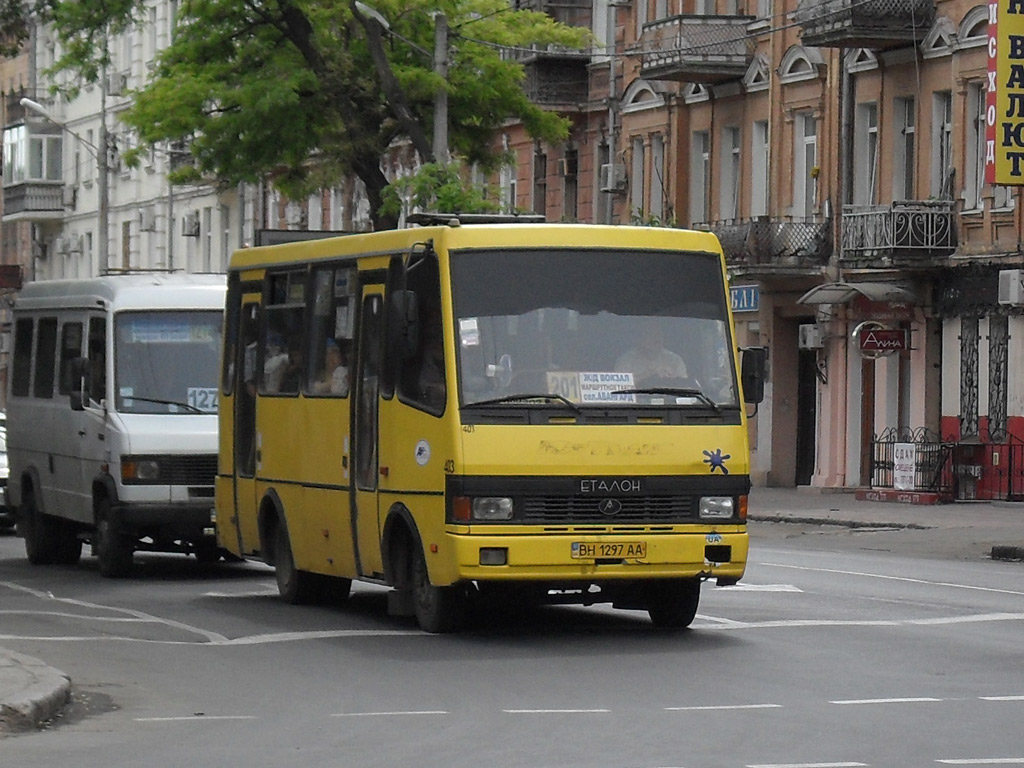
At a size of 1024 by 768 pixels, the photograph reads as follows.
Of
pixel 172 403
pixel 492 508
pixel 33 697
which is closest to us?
pixel 33 697

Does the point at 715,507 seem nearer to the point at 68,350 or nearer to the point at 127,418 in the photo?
the point at 127,418

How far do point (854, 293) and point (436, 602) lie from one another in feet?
85.0

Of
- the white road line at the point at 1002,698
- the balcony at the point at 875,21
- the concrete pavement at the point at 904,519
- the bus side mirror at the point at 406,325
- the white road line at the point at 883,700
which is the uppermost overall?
the balcony at the point at 875,21

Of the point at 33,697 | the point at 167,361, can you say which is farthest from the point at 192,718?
the point at 167,361

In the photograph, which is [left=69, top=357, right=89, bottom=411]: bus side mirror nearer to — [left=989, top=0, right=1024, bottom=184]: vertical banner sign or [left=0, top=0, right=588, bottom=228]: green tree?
[left=989, top=0, right=1024, bottom=184]: vertical banner sign

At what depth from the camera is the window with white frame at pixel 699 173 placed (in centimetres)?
4975

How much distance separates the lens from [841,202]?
1721 inches

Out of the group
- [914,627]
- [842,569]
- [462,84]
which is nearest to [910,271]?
[462,84]

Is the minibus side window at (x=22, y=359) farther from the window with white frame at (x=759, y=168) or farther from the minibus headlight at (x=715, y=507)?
the window with white frame at (x=759, y=168)

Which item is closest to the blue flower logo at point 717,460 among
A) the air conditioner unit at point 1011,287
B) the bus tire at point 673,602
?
the bus tire at point 673,602

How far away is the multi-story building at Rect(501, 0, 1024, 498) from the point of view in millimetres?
39531

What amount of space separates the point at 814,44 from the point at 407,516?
2640 cm

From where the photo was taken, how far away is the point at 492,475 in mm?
16203

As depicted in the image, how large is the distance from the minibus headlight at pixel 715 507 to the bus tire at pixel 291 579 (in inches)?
159
